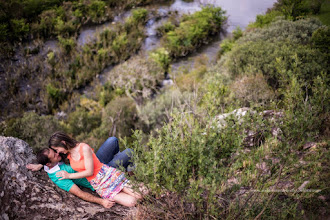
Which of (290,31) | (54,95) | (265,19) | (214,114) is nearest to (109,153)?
(214,114)

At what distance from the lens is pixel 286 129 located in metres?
2.23

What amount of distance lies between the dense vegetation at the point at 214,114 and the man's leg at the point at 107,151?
19.9 inches

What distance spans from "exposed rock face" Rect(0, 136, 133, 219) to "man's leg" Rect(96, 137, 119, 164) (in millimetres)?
695

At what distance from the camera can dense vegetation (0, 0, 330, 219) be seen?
1969 millimetres

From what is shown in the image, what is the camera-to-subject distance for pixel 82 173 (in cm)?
250

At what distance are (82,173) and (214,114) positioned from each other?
145cm

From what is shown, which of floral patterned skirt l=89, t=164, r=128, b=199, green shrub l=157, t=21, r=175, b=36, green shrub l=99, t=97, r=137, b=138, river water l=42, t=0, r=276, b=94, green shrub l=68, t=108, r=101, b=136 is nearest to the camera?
floral patterned skirt l=89, t=164, r=128, b=199

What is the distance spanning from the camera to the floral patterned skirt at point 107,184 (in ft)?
8.58

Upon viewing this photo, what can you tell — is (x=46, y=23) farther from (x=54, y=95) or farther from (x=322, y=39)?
(x=322, y=39)

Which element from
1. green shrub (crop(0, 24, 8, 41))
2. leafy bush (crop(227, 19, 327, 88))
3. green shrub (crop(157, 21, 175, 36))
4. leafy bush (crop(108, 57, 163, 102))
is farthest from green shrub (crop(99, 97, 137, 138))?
green shrub (crop(157, 21, 175, 36))

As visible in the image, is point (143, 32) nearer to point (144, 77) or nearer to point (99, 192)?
point (144, 77)

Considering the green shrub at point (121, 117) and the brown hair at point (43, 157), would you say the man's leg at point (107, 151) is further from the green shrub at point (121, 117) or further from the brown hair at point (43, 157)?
the green shrub at point (121, 117)

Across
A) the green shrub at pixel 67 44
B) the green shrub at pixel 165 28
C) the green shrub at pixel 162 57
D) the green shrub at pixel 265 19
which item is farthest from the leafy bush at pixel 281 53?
the green shrub at pixel 67 44

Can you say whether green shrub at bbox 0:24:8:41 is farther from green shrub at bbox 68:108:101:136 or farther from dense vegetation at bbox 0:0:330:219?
green shrub at bbox 68:108:101:136
